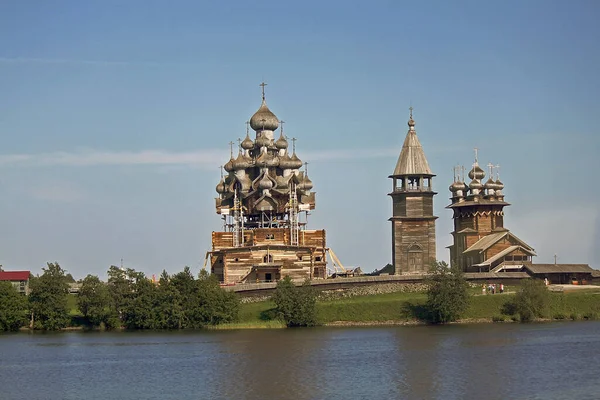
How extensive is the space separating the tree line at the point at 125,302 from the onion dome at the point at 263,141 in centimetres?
2179

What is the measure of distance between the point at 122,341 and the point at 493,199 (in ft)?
136

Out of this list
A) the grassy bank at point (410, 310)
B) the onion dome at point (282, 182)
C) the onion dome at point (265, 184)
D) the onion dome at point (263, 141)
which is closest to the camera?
the grassy bank at point (410, 310)

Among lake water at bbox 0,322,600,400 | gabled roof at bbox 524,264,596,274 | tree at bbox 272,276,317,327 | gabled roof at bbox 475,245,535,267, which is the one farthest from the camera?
gabled roof at bbox 475,245,535,267

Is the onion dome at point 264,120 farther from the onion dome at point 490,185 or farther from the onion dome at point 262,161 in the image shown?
the onion dome at point 490,185

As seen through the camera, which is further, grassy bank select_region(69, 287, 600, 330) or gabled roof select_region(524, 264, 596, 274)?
gabled roof select_region(524, 264, 596, 274)

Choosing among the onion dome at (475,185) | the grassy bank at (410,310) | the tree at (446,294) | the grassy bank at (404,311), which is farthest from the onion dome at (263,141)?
the tree at (446,294)

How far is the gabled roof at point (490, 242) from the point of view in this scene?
312 ft

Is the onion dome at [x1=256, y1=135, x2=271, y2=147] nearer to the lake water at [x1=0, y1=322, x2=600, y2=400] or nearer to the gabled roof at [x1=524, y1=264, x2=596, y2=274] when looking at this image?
the gabled roof at [x1=524, y1=264, x2=596, y2=274]

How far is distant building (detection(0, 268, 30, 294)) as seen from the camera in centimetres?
9569

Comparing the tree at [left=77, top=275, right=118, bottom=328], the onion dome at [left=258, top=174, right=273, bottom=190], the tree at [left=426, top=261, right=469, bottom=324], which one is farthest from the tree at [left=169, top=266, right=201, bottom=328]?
the onion dome at [left=258, top=174, right=273, bottom=190]

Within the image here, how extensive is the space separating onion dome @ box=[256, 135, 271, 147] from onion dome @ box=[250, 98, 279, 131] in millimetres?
773

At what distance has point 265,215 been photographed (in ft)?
326

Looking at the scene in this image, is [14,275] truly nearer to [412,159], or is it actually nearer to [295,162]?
[295,162]

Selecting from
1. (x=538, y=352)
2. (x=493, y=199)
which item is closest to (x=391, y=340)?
(x=538, y=352)
